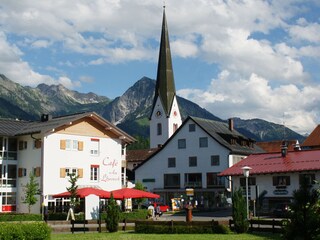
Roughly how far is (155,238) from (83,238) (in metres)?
3.52

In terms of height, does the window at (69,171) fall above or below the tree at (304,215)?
above

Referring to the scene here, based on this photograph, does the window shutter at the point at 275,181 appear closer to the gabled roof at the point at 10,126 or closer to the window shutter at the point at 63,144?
the window shutter at the point at 63,144

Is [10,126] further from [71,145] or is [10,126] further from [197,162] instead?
[197,162]

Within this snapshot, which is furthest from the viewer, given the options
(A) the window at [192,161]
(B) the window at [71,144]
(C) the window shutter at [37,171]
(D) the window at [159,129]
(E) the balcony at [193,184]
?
(D) the window at [159,129]

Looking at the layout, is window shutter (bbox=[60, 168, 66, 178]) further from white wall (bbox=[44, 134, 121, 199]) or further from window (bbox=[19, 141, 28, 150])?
window (bbox=[19, 141, 28, 150])

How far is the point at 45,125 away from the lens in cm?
5397

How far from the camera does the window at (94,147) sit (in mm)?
56219

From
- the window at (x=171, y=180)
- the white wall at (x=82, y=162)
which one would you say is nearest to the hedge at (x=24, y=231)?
the white wall at (x=82, y=162)

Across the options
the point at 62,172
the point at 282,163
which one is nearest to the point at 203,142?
the point at 282,163

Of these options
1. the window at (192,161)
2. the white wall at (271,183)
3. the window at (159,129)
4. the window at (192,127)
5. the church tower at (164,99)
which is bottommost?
the white wall at (271,183)

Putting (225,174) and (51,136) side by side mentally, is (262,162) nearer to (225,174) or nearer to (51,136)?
(225,174)

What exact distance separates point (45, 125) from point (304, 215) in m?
41.0

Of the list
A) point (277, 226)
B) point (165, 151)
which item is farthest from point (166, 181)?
point (277, 226)

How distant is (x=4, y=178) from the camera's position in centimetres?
5319
